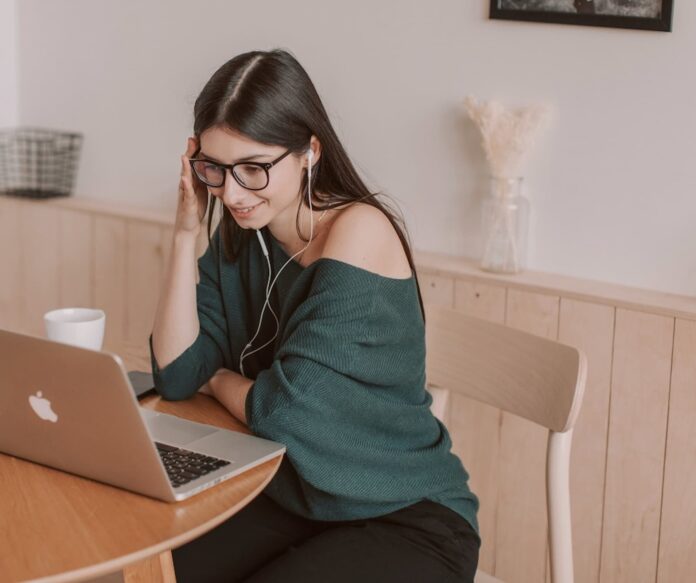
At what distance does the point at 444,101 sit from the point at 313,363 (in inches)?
35.3

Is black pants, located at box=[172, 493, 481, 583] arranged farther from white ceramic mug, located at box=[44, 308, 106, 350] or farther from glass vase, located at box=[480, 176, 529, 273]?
glass vase, located at box=[480, 176, 529, 273]

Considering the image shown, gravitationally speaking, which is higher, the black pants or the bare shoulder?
the bare shoulder

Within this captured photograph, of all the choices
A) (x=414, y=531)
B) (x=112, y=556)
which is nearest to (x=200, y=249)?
(x=414, y=531)

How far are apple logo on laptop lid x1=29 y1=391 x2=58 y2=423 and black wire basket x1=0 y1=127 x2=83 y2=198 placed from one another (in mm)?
1662

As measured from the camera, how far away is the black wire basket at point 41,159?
2891 mm

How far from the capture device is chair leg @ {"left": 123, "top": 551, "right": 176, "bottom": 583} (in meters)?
1.31

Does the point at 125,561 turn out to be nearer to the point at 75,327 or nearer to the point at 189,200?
the point at 75,327

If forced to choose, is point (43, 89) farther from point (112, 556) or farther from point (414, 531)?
point (112, 556)

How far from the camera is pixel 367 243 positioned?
1636 millimetres

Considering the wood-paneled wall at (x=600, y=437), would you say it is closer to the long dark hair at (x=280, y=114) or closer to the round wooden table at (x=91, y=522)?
the long dark hair at (x=280, y=114)

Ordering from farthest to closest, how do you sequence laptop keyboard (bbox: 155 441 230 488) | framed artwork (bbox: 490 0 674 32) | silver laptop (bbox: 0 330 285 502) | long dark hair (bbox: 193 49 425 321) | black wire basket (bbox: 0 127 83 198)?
1. black wire basket (bbox: 0 127 83 198)
2. framed artwork (bbox: 490 0 674 32)
3. long dark hair (bbox: 193 49 425 321)
4. laptop keyboard (bbox: 155 441 230 488)
5. silver laptop (bbox: 0 330 285 502)

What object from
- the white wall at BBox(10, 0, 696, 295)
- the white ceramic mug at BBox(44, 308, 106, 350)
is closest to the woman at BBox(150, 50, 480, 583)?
the white ceramic mug at BBox(44, 308, 106, 350)

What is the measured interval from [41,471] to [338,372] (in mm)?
428

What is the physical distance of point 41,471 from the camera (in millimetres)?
1379
